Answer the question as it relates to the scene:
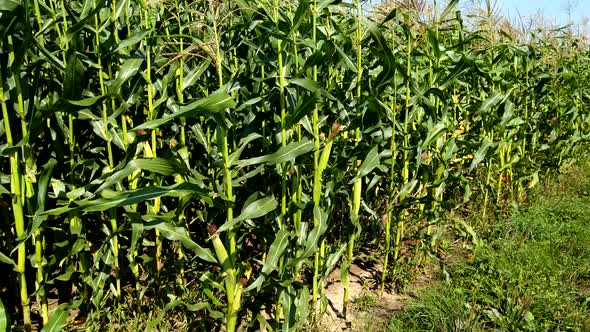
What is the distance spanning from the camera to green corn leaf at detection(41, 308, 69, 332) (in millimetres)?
2607

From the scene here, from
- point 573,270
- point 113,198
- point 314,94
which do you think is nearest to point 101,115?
point 113,198

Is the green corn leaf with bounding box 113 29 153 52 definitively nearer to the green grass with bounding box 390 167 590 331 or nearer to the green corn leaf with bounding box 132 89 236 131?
the green corn leaf with bounding box 132 89 236 131

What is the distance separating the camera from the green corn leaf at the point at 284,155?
106 inches

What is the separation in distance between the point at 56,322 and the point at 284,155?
142 centimetres

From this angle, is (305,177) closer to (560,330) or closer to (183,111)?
(183,111)

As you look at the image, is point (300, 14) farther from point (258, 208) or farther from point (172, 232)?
point (172, 232)

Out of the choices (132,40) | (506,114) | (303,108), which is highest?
(132,40)

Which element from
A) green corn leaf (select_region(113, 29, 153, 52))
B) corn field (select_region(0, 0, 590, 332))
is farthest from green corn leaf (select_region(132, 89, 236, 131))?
green corn leaf (select_region(113, 29, 153, 52))

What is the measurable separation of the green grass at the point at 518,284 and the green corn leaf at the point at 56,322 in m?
1.98

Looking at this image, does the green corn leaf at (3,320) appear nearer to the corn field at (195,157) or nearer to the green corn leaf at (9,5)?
the corn field at (195,157)

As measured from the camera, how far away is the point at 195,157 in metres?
3.71

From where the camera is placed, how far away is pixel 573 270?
164 inches

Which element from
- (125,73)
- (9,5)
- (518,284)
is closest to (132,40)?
(125,73)

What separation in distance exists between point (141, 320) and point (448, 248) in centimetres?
277
